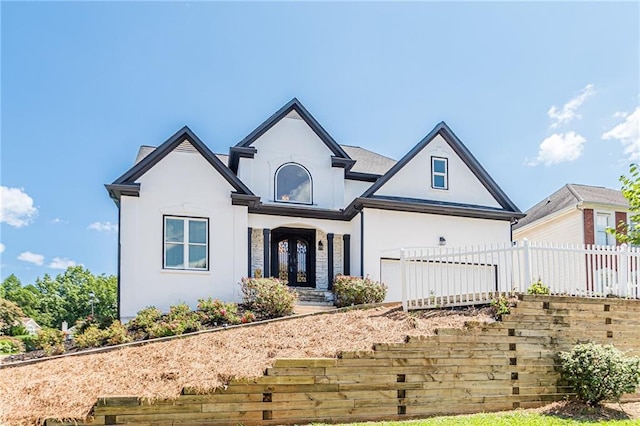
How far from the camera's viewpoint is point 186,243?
13875 mm

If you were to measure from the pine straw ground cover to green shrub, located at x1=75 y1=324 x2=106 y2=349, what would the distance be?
0.82 meters

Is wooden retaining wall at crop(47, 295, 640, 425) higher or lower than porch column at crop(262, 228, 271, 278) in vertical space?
lower

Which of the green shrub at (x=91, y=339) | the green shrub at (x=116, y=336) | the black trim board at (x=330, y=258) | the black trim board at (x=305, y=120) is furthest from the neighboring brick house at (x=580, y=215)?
the green shrub at (x=91, y=339)

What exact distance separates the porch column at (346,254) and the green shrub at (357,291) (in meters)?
1.48

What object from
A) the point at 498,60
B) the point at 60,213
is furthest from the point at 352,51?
the point at 60,213

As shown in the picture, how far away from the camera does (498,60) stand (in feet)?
46.1

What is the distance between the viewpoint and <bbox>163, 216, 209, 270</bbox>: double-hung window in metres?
13.7

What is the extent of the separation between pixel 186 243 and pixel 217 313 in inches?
106

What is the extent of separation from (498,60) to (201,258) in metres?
9.73

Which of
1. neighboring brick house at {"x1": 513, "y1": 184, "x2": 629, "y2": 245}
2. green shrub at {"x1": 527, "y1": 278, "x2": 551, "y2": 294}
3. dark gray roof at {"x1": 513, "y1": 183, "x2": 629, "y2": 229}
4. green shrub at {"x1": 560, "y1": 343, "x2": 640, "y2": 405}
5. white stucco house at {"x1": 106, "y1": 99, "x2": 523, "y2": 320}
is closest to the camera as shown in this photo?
green shrub at {"x1": 560, "y1": 343, "x2": 640, "y2": 405}

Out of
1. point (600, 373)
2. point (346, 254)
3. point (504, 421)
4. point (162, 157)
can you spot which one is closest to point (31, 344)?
point (162, 157)

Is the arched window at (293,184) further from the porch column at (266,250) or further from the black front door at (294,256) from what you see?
the porch column at (266,250)

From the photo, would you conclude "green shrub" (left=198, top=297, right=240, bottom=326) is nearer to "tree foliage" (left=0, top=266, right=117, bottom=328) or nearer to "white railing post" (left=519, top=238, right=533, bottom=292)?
"white railing post" (left=519, top=238, right=533, bottom=292)

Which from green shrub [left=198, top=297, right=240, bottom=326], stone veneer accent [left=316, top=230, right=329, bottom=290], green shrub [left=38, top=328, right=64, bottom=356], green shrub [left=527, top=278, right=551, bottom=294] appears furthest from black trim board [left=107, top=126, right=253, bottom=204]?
green shrub [left=527, top=278, right=551, bottom=294]
